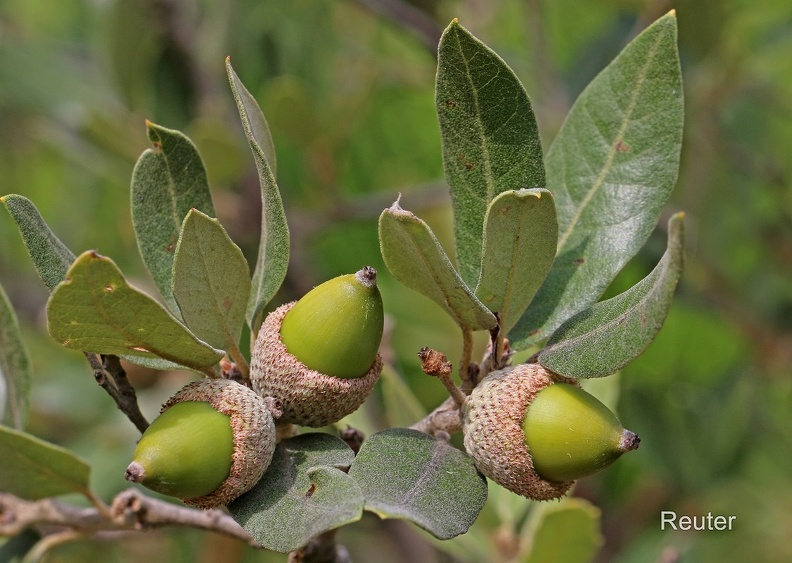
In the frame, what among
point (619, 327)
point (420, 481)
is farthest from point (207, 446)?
point (619, 327)

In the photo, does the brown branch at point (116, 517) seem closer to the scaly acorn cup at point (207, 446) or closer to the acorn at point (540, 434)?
the scaly acorn cup at point (207, 446)

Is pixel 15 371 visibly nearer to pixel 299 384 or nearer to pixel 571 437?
pixel 299 384

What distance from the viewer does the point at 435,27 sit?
2412mm

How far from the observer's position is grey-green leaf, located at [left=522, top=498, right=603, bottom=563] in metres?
1.57

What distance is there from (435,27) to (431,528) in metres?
1.85

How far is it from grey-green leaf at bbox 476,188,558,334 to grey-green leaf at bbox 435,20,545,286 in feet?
0.25

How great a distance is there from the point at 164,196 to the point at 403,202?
147 cm

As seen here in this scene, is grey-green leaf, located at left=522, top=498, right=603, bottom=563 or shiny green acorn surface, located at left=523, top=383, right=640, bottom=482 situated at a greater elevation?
shiny green acorn surface, located at left=523, top=383, right=640, bottom=482

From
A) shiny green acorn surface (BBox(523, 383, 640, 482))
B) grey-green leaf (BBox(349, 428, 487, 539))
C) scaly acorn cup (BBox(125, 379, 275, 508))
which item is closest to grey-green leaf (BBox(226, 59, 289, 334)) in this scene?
scaly acorn cup (BBox(125, 379, 275, 508))

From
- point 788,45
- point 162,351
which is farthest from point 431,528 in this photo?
point 788,45

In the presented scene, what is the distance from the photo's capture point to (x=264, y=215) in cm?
106

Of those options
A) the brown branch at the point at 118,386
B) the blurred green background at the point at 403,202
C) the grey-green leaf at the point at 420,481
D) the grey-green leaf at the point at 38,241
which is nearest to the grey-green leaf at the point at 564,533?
the blurred green background at the point at 403,202

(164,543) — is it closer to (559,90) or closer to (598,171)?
(559,90)

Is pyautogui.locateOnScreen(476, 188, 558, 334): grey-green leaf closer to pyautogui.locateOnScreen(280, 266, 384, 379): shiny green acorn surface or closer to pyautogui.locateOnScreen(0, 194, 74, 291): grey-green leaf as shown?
pyautogui.locateOnScreen(280, 266, 384, 379): shiny green acorn surface
